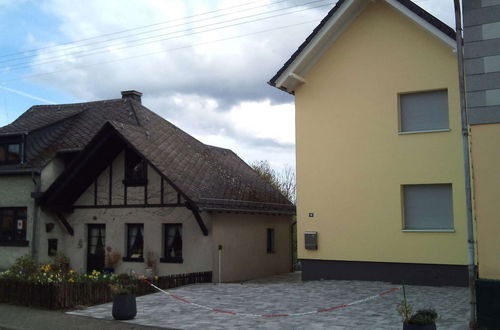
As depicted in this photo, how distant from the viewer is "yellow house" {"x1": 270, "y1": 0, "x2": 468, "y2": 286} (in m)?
15.3

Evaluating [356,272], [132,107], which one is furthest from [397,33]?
[132,107]

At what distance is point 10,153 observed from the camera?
22.6 meters

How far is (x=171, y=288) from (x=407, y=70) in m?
9.38

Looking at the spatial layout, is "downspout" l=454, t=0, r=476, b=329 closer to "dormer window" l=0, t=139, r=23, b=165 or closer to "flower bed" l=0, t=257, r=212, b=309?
"flower bed" l=0, t=257, r=212, b=309

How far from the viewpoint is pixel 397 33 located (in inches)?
643

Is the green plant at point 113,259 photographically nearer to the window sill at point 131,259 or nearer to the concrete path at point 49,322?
the window sill at point 131,259

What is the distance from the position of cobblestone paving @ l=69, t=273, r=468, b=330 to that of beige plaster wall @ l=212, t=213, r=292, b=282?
2583mm

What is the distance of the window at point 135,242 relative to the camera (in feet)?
65.6

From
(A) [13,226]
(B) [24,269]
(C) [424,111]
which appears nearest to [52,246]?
(A) [13,226]

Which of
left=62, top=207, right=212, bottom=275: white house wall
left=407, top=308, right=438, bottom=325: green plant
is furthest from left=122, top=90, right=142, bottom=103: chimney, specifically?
left=407, top=308, right=438, bottom=325: green plant

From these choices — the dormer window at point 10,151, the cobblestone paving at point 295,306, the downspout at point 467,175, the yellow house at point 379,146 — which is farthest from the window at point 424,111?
the dormer window at point 10,151

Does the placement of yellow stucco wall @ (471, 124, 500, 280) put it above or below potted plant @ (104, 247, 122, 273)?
A: above

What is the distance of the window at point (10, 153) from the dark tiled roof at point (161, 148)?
47 cm

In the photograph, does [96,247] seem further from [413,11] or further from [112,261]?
[413,11]
